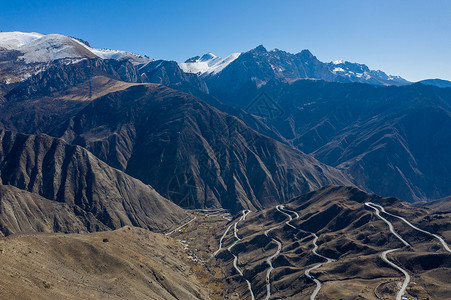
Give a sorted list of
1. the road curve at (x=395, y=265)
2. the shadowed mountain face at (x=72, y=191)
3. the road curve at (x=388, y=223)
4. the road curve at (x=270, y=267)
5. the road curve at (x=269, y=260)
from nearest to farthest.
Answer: the road curve at (x=395, y=265) < the road curve at (x=270, y=267) < the road curve at (x=269, y=260) < the road curve at (x=388, y=223) < the shadowed mountain face at (x=72, y=191)

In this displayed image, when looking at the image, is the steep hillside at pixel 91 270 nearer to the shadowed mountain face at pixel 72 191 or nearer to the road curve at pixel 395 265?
the shadowed mountain face at pixel 72 191

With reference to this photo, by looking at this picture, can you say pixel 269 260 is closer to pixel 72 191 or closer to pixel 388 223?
pixel 388 223

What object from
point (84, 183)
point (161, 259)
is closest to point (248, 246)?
point (161, 259)

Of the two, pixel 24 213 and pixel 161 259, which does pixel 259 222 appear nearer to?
pixel 161 259

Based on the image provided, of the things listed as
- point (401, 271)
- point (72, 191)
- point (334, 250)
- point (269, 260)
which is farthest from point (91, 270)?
point (72, 191)

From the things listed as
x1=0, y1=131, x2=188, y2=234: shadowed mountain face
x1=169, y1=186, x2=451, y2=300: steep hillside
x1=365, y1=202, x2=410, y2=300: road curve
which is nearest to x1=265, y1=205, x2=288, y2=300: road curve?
x1=169, y1=186, x2=451, y2=300: steep hillside

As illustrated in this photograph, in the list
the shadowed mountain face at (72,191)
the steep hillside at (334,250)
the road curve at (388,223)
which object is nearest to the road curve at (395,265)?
the road curve at (388,223)

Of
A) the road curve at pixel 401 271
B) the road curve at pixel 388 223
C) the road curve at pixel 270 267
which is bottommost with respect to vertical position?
the road curve at pixel 270 267

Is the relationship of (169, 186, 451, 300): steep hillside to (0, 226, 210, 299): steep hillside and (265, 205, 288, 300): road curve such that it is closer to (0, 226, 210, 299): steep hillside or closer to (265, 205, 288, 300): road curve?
(265, 205, 288, 300): road curve
